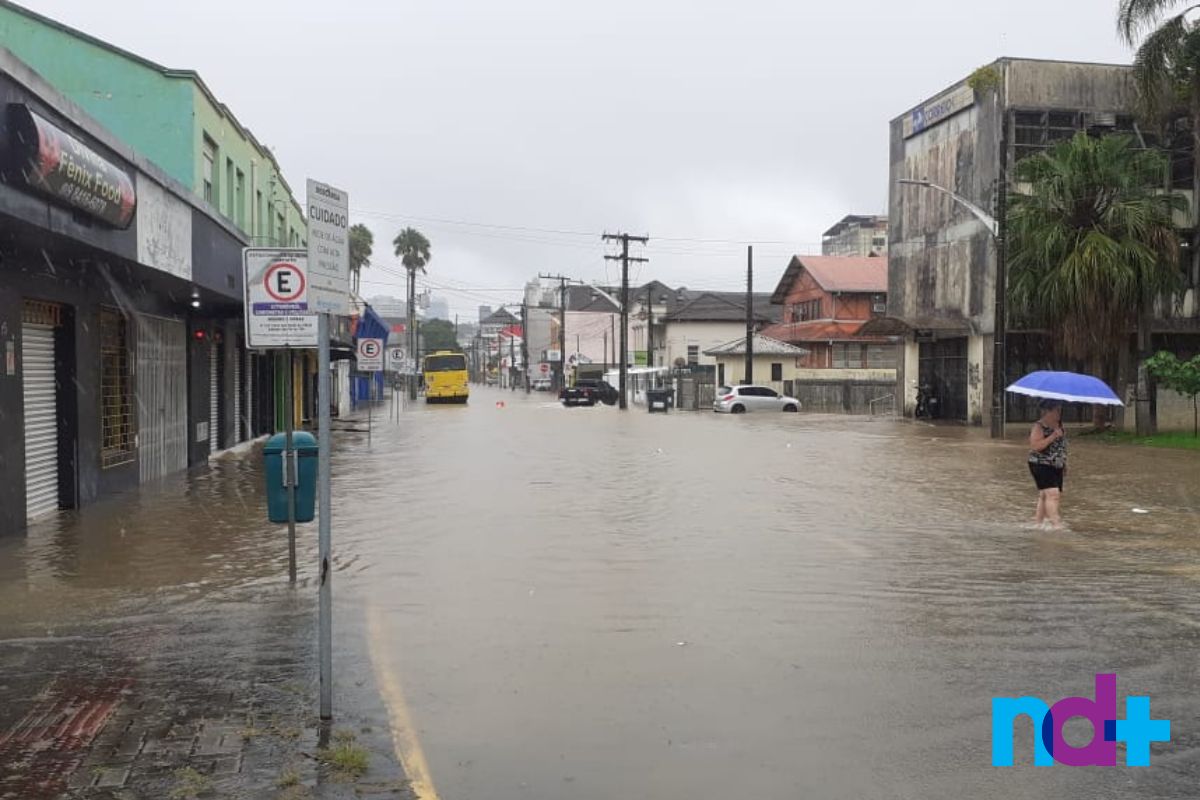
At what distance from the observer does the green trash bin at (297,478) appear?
26.8 feet

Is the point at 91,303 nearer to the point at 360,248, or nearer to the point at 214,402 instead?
the point at 214,402

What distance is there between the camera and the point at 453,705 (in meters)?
5.79

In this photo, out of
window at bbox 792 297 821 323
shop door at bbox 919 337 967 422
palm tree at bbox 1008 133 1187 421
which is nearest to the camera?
palm tree at bbox 1008 133 1187 421

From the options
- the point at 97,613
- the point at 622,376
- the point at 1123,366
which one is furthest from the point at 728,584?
the point at 622,376

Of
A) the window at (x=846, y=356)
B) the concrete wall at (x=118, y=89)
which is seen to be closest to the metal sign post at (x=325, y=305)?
the concrete wall at (x=118, y=89)

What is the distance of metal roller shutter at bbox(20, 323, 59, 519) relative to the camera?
40.4 ft

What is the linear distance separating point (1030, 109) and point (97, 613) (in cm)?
3441

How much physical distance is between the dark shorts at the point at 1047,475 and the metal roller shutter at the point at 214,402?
622 inches

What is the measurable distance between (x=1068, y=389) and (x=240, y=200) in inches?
770

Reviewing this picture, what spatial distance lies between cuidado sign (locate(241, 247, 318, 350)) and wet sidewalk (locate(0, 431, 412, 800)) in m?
1.99

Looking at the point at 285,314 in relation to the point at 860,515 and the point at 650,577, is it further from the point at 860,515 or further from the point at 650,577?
the point at 860,515

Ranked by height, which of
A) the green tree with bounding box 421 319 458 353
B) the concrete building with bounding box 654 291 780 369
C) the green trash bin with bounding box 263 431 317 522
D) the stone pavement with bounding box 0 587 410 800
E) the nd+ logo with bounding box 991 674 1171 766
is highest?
the green tree with bounding box 421 319 458 353

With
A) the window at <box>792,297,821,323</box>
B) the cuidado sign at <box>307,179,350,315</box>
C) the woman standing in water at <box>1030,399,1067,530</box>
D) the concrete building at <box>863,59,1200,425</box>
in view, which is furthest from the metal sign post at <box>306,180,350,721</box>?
the window at <box>792,297,821,323</box>

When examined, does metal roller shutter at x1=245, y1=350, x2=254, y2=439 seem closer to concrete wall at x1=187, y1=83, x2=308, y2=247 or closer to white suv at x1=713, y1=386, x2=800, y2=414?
concrete wall at x1=187, y1=83, x2=308, y2=247
